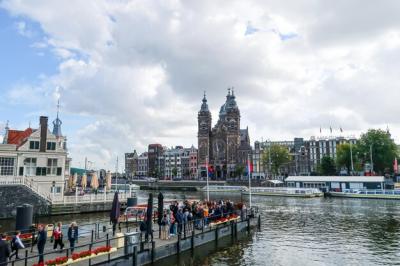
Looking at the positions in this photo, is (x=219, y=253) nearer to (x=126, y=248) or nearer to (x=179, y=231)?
(x=179, y=231)

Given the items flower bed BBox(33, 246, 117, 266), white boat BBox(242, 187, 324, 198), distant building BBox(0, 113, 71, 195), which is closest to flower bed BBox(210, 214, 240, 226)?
flower bed BBox(33, 246, 117, 266)

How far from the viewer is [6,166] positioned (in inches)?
1901

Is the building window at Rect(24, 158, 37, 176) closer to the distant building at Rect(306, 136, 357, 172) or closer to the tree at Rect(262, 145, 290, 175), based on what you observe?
the tree at Rect(262, 145, 290, 175)

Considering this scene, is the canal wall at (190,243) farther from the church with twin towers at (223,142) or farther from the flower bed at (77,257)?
the church with twin towers at (223,142)

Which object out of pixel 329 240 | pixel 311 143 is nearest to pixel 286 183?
pixel 311 143

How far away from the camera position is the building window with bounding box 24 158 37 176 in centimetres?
4972

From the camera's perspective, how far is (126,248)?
22312mm

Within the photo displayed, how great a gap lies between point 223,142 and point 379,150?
8365 cm

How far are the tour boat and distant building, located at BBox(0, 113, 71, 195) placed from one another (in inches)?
2742

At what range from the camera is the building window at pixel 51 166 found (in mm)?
51719

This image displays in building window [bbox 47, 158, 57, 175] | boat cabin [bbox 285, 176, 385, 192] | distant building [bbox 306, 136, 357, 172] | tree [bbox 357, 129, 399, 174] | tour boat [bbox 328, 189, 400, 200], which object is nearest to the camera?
building window [bbox 47, 158, 57, 175]

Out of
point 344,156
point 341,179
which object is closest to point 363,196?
point 341,179

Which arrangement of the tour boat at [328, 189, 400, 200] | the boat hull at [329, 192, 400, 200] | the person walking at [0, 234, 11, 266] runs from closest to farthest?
the person walking at [0, 234, 11, 266] < the boat hull at [329, 192, 400, 200] < the tour boat at [328, 189, 400, 200]

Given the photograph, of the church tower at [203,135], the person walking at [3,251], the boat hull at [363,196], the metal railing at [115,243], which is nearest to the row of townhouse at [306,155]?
the church tower at [203,135]
